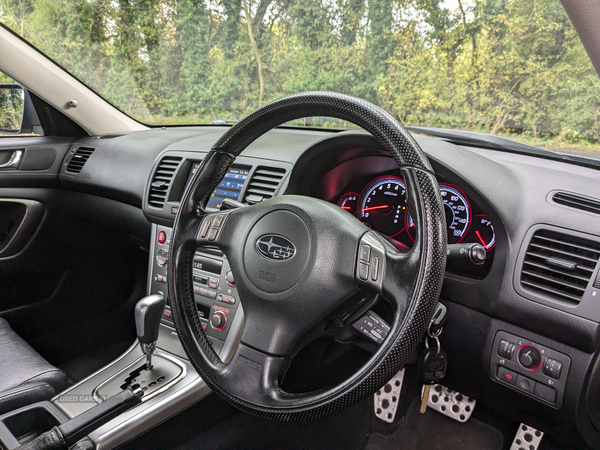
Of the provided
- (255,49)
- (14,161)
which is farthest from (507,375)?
(14,161)

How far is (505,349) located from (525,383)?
10 centimetres

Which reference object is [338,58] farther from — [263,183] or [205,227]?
[205,227]

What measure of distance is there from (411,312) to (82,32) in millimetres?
2243

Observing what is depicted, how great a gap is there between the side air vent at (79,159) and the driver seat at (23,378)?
104 cm

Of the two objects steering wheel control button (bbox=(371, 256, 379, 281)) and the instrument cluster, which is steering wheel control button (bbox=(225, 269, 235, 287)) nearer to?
the instrument cluster

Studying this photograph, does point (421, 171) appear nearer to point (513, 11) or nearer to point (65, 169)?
point (513, 11)

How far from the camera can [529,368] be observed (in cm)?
126

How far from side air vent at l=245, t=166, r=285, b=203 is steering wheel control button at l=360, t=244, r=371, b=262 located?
69 cm

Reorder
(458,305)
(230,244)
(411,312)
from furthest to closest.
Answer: (458,305)
(230,244)
(411,312)

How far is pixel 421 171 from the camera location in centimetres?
87

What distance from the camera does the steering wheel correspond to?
833mm

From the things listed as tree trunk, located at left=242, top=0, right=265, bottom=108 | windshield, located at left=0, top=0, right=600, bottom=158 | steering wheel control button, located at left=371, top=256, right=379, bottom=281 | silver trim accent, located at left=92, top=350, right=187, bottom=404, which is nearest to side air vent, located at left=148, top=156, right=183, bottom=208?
windshield, located at left=0, top=0, right=600, bottom=158

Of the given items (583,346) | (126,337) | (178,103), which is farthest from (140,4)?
(583,346)

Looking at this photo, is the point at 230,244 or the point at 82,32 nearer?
the point at 230,244
